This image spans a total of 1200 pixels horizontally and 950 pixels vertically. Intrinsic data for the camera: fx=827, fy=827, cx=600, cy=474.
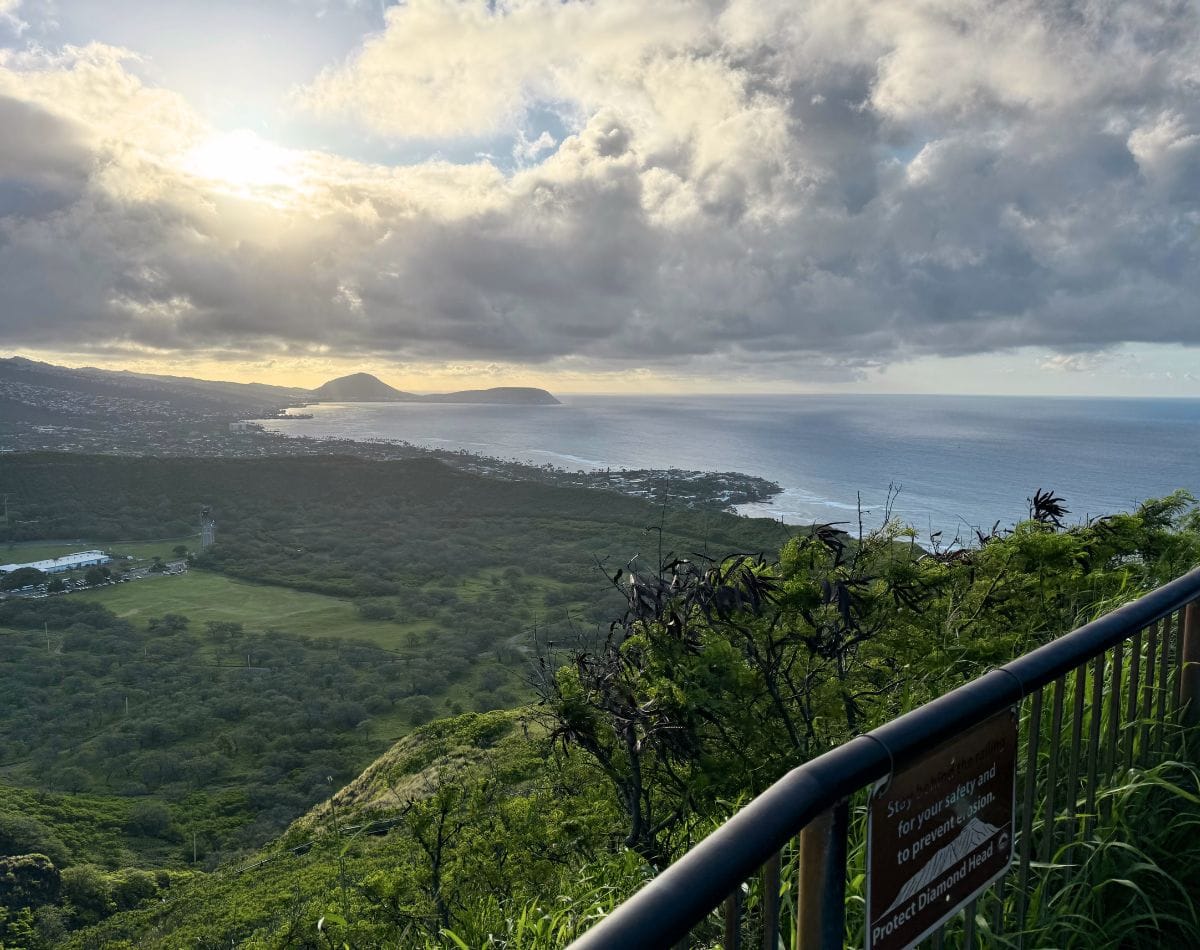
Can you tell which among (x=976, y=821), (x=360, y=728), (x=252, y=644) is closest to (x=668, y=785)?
(x=976, y=821)

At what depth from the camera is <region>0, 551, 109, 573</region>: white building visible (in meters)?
98.1

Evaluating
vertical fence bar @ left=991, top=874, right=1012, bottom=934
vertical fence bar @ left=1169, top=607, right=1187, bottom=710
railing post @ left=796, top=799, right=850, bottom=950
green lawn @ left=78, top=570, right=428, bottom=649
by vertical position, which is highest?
railing post @ left=796, top=799, right=850, bottom=950

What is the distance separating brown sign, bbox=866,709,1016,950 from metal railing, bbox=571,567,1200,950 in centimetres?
6

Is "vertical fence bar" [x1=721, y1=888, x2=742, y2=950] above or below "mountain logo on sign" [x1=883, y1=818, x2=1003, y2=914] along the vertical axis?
above

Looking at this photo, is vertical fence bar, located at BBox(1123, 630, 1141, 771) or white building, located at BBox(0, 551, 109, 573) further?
white building, located at BBox(0, 551, 109, 573)

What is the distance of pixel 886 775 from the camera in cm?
122

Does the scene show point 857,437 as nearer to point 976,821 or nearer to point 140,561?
point 140,561

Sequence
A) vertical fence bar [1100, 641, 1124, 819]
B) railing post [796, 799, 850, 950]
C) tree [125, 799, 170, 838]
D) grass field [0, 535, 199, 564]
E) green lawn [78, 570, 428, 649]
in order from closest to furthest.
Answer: railing post [796, 799, 850, 950], vertical fence bar [1100, 641, 1124, 819], tree [125, 799, 170, 838], green lawn [78, 570, 428, 649], grass field [0, 535, 199, 564]

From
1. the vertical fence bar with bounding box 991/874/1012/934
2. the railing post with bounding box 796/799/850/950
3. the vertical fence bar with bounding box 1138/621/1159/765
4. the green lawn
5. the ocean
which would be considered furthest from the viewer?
the green lawn

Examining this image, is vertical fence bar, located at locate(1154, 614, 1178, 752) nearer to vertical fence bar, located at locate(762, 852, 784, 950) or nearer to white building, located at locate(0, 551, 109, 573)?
vertical fence bar, located at locate(762, 852, 784, 950)

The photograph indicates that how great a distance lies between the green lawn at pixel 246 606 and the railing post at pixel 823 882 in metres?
73.0

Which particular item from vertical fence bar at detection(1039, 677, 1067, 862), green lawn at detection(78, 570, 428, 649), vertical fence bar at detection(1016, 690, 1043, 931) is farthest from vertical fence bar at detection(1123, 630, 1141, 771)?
green lawn at detection(78, 570, 428, 649)

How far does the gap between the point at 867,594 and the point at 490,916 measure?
2652 millimetres

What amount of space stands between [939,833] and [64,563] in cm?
11966
